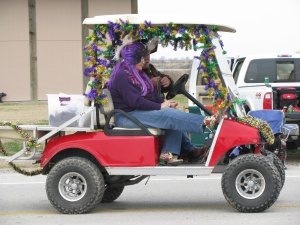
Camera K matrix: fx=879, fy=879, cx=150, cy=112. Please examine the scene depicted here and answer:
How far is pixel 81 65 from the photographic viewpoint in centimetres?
2708

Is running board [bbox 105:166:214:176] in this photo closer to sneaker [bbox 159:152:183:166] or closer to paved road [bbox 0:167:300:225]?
sneaker [bbox 159:152:183:166]

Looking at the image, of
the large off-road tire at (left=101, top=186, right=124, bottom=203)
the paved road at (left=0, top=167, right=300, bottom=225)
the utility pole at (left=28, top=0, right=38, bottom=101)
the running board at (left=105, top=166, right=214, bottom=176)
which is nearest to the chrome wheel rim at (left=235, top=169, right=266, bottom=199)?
the paved road at (left=0, top=167, right=300, bottom=225)

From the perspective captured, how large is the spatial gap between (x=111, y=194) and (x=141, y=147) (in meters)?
1.29

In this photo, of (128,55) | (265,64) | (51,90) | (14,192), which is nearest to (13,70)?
(51,90)

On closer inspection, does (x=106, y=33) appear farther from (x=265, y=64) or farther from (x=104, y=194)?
(x=265, y=64)

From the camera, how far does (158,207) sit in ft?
33.9

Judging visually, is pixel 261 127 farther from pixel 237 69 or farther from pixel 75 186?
pixel 237 69

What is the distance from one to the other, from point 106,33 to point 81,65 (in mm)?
17398

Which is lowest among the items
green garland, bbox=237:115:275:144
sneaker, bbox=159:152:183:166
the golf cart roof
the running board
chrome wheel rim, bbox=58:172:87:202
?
chrome wheel rim, bbox=58:172:87:202

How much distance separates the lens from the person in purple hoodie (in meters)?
9.71

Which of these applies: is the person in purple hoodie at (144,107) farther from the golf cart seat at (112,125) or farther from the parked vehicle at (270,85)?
the parked vehicle at (270,85)

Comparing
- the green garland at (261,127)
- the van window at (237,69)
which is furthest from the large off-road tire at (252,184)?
the van window at (237,69)

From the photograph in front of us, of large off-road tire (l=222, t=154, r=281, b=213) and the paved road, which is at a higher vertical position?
large off-road tire (l=222, t=154, r=281, b=213)

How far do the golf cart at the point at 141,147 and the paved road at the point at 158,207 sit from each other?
0.26 meters
